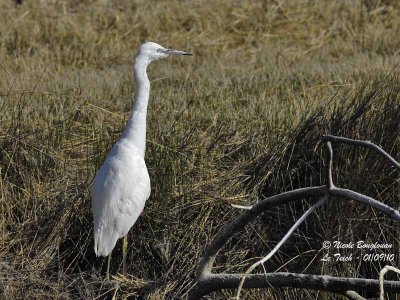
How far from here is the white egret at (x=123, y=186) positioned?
5.66m

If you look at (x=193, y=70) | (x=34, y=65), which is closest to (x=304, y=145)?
(x=193, y=70)

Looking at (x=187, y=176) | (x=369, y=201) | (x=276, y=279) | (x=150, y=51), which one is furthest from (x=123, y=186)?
(x=369, y=201)

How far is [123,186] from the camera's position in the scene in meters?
5.71

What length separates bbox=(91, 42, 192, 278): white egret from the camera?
5656 millimetres

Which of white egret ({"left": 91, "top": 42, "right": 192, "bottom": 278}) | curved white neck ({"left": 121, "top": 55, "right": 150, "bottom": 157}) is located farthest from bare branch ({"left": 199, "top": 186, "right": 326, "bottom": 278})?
curved white neck ({"left": 121, "top": 55, "right": 150, "bottom": 157})

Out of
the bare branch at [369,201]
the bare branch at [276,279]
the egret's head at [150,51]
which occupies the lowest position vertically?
the bare branch at [276,279]

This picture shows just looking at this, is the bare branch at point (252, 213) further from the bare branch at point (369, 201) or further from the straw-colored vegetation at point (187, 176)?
the straw-colored vegetation at point (187, 176)

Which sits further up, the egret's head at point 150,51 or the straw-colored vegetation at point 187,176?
the egret's head at point 150,51

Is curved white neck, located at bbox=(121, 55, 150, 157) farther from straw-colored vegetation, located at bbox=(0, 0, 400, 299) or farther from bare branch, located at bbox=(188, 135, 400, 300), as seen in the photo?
bare branch, located at bbox=(188, 135, 400, 300)

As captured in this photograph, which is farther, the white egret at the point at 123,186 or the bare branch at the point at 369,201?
the white egret at the point at 123,186

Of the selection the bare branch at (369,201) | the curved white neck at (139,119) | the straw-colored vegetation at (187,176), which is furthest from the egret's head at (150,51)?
the bare branch at (369,201)

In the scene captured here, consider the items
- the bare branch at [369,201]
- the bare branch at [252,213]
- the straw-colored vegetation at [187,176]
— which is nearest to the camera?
the bare branch at [369,201]

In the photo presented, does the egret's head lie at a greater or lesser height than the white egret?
greater

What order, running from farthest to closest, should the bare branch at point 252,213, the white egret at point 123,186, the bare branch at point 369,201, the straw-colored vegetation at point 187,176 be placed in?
1. the straw-colored vegetation at point 187,176
2. the white egret at point 123,186
3. the bare branch at point 252,213
4. the bare branch at point 369,201
